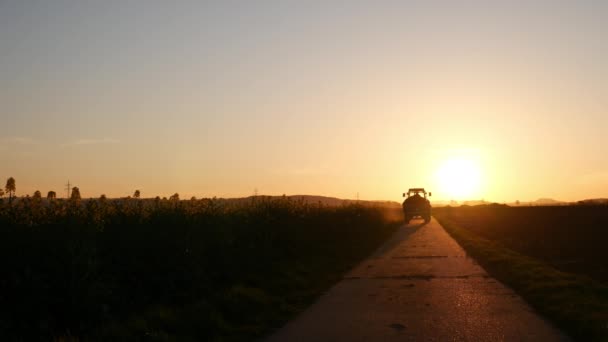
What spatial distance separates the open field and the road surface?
2.96ft

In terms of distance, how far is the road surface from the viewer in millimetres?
10969

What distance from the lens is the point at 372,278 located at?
19.7m

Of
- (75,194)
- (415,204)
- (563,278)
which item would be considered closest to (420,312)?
(563,278)

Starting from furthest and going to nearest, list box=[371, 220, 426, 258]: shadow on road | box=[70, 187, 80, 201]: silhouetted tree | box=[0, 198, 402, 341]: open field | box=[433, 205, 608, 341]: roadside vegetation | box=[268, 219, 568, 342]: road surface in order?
box=[371, 220, 426, 258]: shadow on road → box=[70, 187, 80, 201]: silhouetted tree → box=[433, 205, 608, 341]: roadside vegetation → box=[0, 198, 402, 341]: open field → box=[268, 219, 568, 342]: road surface

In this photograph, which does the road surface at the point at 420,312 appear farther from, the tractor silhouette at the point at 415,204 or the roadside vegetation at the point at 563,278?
the tractor silhouette at the point at 415,204

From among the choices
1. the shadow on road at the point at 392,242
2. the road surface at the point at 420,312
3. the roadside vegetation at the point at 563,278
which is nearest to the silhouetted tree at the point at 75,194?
the road surface at the point at 420,312

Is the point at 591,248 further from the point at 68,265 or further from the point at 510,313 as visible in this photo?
the point at 68,265

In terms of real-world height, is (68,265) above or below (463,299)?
above

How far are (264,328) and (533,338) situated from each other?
476cm

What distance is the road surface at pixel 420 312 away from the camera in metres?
11.0

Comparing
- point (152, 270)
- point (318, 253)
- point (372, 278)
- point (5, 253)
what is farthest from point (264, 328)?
point (318, 253)

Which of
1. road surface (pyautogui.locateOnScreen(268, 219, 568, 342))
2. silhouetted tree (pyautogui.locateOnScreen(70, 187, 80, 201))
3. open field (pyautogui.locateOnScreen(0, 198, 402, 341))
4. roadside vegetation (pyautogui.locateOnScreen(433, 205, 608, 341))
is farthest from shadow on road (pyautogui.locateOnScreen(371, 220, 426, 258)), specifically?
silhouetted tree (pyautogui.locateOnScreen(70, 187, 80, 201))

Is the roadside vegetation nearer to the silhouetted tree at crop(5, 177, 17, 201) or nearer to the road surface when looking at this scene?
the road surface

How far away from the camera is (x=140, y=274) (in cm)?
1462
